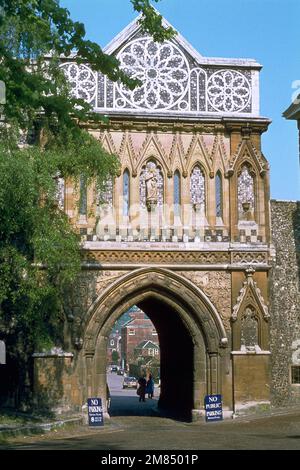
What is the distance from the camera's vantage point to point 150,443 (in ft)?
50.6

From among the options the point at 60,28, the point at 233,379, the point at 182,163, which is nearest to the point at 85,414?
the point at 233,379

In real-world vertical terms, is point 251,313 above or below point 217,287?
below

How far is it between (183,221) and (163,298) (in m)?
2.14

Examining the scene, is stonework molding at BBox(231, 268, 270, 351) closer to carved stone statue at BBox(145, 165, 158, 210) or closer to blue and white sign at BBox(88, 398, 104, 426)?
carved stone statue at BBox(145, 165, 158, 210)

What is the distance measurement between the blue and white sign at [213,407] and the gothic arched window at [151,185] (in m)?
5.31

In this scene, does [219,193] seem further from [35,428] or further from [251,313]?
[35,428]

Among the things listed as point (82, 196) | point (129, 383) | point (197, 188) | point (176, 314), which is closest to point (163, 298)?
point (176, 314)

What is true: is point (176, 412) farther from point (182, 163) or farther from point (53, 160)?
point (53, 160)

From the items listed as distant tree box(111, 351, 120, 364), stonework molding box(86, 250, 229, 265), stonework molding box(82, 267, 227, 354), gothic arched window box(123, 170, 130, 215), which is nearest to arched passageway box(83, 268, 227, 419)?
stonework molding box(82, 267, 227, 354)

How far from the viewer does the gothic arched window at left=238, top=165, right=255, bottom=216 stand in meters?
22.7

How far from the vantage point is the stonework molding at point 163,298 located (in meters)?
21.8

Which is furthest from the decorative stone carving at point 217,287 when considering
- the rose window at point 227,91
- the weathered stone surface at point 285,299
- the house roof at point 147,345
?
the house roof at point 147,345

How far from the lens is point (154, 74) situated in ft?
75.2

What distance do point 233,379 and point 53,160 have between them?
7730 millimetres
